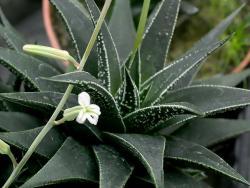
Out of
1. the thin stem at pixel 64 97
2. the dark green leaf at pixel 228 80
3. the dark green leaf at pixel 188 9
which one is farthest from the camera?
the dark green leaf at pixel 188 9

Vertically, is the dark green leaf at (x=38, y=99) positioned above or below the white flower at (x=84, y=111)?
below

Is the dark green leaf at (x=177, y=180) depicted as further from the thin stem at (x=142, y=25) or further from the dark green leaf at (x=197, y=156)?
the thin stem at (x=142, y=25)

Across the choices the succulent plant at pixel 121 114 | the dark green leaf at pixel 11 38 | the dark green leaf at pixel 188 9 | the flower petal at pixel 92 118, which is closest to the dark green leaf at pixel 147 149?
the succulent plant at pixel 121 114

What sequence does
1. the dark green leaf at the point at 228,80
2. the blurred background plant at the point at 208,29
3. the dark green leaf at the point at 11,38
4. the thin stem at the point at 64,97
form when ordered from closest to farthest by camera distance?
1. the thin stem at the point at 64,97
2. the dark green leaf at the point at 11,38
3. the dark green leaf at the point at 228,80
4. the blurred background plant at the point at 208,29

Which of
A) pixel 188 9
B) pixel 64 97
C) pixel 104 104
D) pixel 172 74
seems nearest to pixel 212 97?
pixel 172 74

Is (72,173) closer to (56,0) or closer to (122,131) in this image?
(122,131)

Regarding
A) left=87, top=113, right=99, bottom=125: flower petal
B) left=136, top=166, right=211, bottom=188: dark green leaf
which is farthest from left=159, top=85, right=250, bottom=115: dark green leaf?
left=87, top=113, right=99, bottom=125: flower petal

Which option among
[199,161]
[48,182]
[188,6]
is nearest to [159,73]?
[199,161]

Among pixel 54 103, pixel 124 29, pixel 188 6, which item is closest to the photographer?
pixel 54 103
